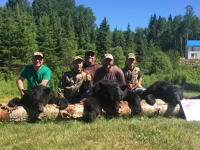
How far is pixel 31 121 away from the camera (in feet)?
16.9

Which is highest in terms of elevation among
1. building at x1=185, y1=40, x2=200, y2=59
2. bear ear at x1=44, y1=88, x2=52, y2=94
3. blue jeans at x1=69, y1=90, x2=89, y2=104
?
building at x1=185, y1=40, x2=200, y2=59

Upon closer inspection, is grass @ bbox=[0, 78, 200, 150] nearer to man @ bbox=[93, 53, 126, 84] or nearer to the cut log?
the cut log

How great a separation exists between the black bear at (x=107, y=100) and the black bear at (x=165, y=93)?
44 cm

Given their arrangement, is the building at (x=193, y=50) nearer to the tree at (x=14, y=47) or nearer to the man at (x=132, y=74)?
the tree at (x=14, y=47)

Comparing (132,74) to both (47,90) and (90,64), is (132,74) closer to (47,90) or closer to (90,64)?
(90,64)

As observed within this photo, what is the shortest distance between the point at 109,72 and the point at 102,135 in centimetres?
231

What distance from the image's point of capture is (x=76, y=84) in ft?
20.3

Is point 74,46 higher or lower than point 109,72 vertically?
higher

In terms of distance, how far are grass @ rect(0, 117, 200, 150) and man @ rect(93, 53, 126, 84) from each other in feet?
4.34

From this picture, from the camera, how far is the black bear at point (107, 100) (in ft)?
16.5

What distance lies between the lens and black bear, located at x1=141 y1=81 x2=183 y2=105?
5.77 m

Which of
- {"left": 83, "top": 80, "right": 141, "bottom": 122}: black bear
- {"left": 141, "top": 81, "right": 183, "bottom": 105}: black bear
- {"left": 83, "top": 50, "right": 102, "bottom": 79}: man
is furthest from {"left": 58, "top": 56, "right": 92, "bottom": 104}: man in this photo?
{"left": 141, "top": 81, "right": 183, "bottom": 105}: black bear

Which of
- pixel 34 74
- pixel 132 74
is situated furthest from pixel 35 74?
pixel 132 74

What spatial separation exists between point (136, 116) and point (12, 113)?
2561 millimetres
